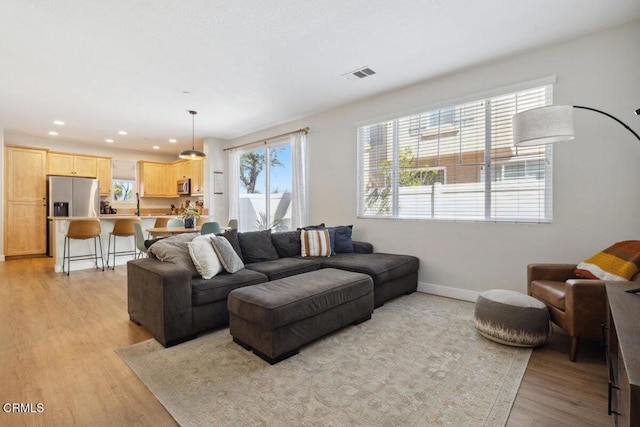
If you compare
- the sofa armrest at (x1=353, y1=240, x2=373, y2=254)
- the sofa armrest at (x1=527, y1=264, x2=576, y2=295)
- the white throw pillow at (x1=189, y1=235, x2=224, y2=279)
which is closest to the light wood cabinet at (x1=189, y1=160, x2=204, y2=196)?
the sofa armrest at (x1=353, y1=240, x2=373, y2=254)

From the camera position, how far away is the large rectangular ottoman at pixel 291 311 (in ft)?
7.17

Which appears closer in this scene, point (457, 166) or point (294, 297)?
point (294, 297)

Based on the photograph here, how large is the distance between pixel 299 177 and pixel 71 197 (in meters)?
5.51

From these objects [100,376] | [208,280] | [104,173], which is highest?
[104,173]

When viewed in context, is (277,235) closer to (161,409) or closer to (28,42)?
(161,409)

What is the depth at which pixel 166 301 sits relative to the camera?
2432 millimetres

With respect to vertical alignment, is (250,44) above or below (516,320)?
above

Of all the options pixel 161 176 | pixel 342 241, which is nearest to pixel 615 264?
pixel 342 241

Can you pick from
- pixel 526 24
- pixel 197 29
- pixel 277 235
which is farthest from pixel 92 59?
pixel 526 24

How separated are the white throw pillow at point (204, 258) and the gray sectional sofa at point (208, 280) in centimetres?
6

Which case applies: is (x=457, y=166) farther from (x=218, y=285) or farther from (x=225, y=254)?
(x=218, y=285)

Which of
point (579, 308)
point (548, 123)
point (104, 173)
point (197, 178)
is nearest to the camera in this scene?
point (579, 308)

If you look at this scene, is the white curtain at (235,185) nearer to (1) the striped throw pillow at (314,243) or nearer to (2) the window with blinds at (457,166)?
(1) the striped throw pillow at (314,243)

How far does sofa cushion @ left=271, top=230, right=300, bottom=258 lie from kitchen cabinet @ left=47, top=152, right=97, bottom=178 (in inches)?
243
